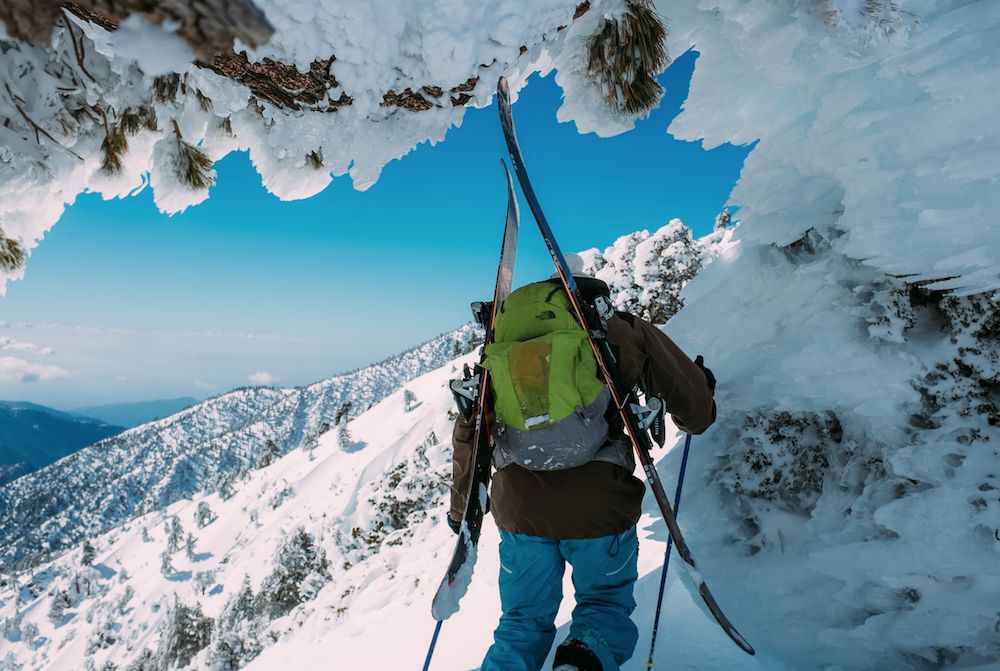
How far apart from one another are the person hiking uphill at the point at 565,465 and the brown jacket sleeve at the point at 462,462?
0.34 m

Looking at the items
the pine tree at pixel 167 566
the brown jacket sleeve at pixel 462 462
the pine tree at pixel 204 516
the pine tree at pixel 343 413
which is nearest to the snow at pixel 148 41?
the brown jacket sleeve at pixel 462 462

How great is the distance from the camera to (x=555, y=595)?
8.38ft

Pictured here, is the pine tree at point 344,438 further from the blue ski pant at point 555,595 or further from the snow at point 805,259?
the blue ski pant at point 555,595

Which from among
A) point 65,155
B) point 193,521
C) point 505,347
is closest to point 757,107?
point 505,347

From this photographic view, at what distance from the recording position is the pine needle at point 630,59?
2807mm

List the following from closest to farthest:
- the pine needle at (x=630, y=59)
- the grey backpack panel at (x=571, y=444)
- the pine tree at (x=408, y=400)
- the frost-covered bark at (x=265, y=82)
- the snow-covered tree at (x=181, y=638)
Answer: the frost-covered bark at (x=265, y=82)
the grey backpack panel at (x=571, y=444)
the pine needle at (x=630, y=59)
the snow-covered tree at (x=181, y=638)
the pine tree at (x=408, y=400)

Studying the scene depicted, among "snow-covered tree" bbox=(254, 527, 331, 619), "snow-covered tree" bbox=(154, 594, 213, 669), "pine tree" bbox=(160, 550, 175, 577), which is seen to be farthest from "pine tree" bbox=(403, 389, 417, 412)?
"pine tree" bbox=(160, 550, 175, 577)

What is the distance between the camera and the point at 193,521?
223ft

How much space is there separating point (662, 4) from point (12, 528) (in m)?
203

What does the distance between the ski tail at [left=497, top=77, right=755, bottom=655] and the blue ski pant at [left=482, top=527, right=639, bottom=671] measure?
0.97ft

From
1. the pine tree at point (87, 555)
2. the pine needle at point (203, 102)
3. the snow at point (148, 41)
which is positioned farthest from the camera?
the pine tree at point (87, 555)

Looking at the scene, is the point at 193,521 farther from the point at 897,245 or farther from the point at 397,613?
the point at 897,245

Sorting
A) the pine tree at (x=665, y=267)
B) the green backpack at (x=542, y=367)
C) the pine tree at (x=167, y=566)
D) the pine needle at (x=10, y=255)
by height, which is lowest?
the pine tree at (x=167, y=566)

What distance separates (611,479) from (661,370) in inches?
23.8
